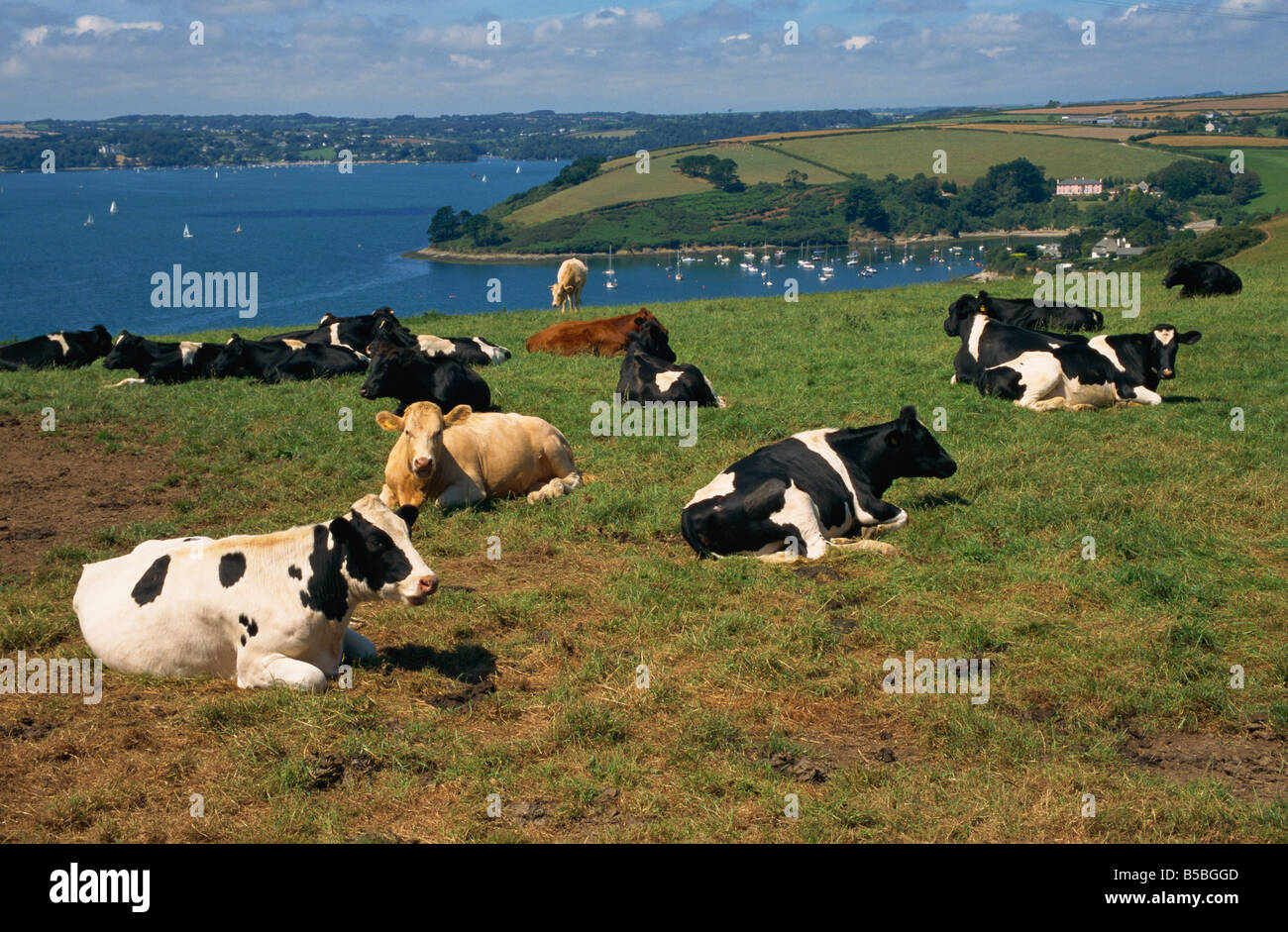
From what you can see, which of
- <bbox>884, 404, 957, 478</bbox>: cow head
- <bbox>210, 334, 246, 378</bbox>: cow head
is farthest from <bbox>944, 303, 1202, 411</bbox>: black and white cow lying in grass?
<bbox>210, 334, 246, 378</bbox>: cow head

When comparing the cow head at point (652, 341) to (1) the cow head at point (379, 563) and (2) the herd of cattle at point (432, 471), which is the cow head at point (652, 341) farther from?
(1) the cow head at point (379, 563)

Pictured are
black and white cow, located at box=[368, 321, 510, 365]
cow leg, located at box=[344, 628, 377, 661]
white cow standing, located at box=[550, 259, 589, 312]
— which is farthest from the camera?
white cow standing, located at box=[550, 259, 589, 312]

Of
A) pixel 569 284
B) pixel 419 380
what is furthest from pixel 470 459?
pixel 569 284

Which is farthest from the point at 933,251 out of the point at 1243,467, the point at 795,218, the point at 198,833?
the point at 198,833

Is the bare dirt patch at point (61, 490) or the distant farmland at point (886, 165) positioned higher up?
the distant farmland at point (886, 165)

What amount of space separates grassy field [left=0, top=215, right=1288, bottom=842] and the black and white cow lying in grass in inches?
29.3

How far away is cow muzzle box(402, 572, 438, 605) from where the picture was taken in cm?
704

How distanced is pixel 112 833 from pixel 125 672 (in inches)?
86.9

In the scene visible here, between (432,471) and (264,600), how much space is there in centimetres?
380

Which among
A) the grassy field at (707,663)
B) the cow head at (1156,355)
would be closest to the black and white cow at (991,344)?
the cow head at (1156,355)

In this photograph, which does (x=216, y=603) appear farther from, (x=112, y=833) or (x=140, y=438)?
(x=140, y=438)

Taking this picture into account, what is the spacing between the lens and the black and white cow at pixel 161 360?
60.0 feet

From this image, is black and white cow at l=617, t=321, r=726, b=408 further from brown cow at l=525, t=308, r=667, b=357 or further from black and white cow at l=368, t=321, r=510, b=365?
black and white cow at l=368, t=321, r=510, b=365
